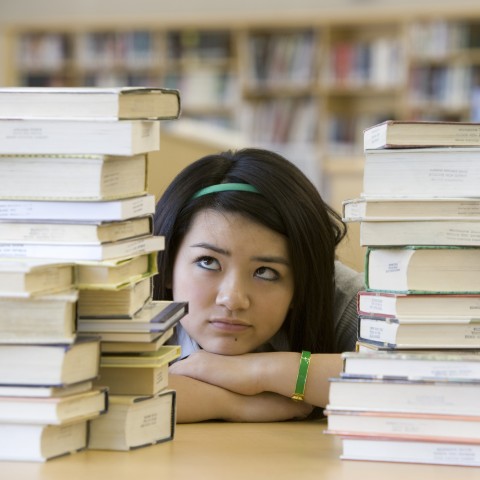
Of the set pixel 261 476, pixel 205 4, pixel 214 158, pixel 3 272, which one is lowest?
pixel 261 476

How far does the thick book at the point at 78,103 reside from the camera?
115 centimetres

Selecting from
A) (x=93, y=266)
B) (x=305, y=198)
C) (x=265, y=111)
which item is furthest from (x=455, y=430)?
(x=265, y=111)

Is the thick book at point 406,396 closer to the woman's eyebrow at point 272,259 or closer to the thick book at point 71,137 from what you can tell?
the thick book at point 71,137

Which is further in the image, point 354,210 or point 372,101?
point 372,101

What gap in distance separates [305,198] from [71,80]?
6.67 m

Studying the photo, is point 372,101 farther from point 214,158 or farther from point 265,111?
point 214,158

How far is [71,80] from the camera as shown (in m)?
8.13

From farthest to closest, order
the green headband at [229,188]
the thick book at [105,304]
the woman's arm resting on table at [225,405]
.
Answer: the green headband at [229,188] < the woman's arm resting on table at [225,405] < the thick book at [105,304]

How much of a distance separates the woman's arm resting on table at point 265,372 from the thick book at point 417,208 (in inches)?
13.2

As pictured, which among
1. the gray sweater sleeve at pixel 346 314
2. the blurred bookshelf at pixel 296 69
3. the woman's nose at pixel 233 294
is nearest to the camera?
the woman's nose at pixel 233 294

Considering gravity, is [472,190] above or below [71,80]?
below

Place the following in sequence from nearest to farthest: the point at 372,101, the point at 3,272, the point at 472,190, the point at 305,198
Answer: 1. the point at 3,272
2. the point at 472,190
3. the point at 305,198
4. the point at 372,101

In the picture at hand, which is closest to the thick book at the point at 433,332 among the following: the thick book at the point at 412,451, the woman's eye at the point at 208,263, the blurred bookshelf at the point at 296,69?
the thick book at the point at 412,451

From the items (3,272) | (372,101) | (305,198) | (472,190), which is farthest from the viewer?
(372,101)
